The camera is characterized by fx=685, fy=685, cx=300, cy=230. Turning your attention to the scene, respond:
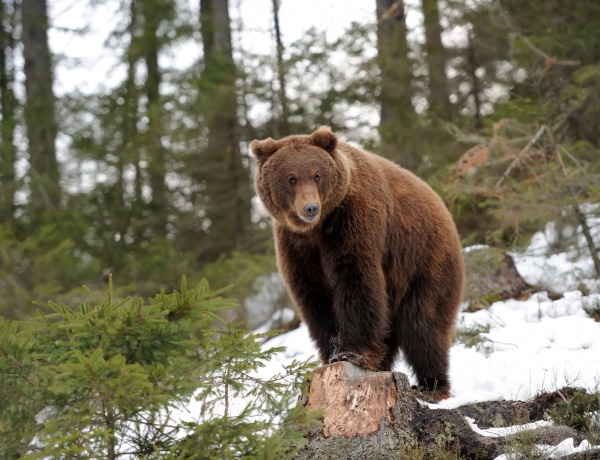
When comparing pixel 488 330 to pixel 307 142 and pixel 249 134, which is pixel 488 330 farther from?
pixel 249 134

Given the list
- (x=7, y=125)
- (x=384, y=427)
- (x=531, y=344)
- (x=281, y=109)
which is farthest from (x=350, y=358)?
(x=7, y=125)

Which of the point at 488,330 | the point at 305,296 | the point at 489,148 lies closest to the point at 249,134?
the point at 489,148

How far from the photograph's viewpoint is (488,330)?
305 inches

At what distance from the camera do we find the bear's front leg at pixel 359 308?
17.3 feet

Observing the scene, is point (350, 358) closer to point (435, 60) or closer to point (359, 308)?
point (359, 308)

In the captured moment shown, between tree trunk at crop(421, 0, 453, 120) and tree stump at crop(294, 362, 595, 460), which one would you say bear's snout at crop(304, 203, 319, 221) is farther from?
tree trunk at crop(421, 0, 453, 120)

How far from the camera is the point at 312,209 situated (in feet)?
16.7

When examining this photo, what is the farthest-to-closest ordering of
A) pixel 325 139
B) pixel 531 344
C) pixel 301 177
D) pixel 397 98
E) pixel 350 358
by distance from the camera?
pixel 397 98
pixel 531 344
pixel 325 139
pixel 301 177
pixel 350 358

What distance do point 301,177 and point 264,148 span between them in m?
0.51

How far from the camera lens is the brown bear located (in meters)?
5.32

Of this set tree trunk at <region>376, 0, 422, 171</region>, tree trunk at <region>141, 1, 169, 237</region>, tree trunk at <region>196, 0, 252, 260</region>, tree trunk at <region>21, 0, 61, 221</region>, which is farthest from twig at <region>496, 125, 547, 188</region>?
tree trunk at <region>21, 0, 61, 221</region>

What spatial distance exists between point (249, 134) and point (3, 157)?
17.9 ft

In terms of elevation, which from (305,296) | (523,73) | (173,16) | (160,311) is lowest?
(305,296)

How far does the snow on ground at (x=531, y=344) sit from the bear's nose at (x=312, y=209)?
1754 millimetres
